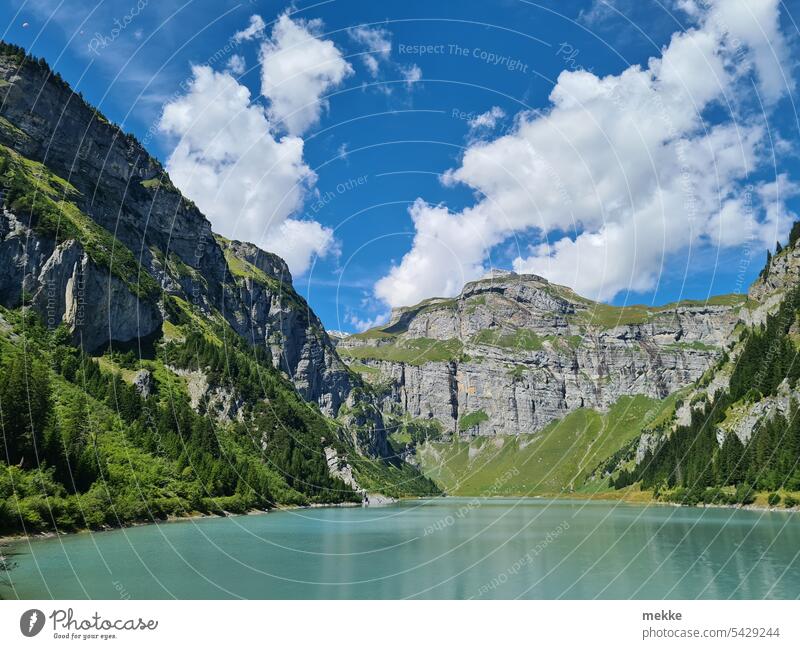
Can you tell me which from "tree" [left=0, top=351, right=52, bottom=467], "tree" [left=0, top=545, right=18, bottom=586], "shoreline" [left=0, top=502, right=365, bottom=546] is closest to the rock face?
"shoreline" [left=0, top=502, right=365, bottom=546]

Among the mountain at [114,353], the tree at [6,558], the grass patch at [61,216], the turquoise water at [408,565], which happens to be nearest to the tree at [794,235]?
the turquoise water at [408,565]

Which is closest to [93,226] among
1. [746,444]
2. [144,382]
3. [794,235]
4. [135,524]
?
[144,382]

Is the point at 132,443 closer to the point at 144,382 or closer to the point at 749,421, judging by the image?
the point at 144,382

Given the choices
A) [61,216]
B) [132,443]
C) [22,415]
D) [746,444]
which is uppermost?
[61,216]

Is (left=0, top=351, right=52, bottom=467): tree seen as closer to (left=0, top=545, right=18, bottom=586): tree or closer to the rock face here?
(left=0, top=545, right=18, bottom=586): tree
